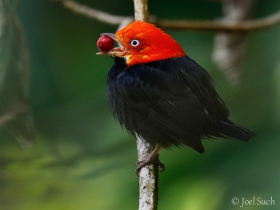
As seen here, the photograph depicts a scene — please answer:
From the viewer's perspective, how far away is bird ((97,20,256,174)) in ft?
11.4

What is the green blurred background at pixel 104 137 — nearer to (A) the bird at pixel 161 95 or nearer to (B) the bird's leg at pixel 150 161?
(B) the bird's leg at pixel 150 161

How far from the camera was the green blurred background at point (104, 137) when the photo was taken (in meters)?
4.39

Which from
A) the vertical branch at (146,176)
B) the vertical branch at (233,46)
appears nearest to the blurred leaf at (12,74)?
the vertical branch at (146,176)

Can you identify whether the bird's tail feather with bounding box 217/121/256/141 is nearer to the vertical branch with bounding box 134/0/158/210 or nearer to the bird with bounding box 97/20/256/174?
the bird with bounding box 97/20/256/174

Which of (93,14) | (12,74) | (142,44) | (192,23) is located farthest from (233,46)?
(12,74)

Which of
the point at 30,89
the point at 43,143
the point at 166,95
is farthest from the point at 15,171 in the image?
the point at 166,95

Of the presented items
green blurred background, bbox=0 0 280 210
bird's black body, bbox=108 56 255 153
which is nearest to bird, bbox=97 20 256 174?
bird's black body, bbox=108 56 255 153

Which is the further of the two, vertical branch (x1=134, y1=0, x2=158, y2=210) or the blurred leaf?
the blurred leaf

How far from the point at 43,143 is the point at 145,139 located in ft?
6.23

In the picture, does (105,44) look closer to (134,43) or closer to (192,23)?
(134,43)

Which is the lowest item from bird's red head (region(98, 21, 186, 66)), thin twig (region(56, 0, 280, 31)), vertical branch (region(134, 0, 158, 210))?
vertical branch (region(134, 0, 158, 210))

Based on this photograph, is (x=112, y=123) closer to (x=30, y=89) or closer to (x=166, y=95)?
(x=30, y=89)

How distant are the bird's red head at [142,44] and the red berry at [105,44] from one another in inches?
1.1

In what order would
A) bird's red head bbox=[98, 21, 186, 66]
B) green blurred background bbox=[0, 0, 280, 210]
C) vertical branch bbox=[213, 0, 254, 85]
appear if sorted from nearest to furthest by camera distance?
bird's red head bbox=[98, 21, 186, 66] → green blurred background bbox=[0, 0, 280, 210] → vertical branch bbox=[213, 0, 254, 85]
